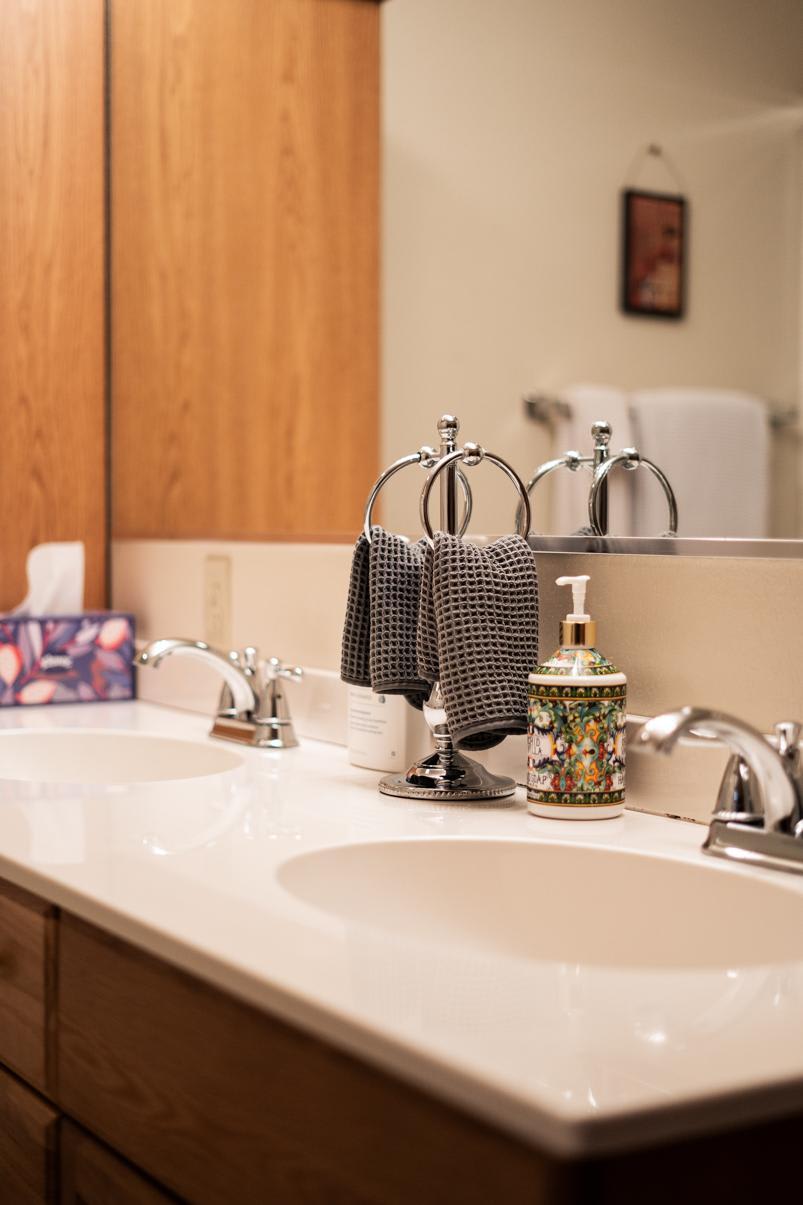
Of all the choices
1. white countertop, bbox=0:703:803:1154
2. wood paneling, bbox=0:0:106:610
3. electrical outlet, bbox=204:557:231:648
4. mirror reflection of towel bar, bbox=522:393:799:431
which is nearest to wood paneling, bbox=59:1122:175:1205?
white countertop, bbox=0:703:803:1154

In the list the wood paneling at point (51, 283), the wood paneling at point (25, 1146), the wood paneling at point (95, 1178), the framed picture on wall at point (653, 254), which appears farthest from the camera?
the wood paneling at point (51, 283)

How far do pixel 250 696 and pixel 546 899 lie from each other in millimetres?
649

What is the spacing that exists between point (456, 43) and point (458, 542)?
695mm

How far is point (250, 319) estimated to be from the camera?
2.12 meters

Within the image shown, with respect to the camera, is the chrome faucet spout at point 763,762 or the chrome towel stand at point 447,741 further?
the chrome towel stand at point 447,741

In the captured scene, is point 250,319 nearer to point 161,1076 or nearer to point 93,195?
point 93,195

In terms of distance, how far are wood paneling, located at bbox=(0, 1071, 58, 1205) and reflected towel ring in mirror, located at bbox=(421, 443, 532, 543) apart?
58cm

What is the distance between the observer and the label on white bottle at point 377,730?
4.59ft

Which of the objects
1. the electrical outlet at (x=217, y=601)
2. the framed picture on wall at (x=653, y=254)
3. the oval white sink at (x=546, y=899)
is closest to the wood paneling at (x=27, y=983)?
the oval white sink at (x=546, y=899)

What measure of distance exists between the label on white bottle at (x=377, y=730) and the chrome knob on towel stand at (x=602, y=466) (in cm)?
27

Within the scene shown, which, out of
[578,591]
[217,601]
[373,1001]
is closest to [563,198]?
[578,591]

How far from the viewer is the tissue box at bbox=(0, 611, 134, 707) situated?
6.40 feet

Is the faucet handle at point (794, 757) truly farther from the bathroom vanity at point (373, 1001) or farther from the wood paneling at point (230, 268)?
A: the wood paneling at point (230, 268)

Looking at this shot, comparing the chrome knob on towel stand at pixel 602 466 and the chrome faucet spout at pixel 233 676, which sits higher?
the chrome knob on towel stand at pixel 602 466
